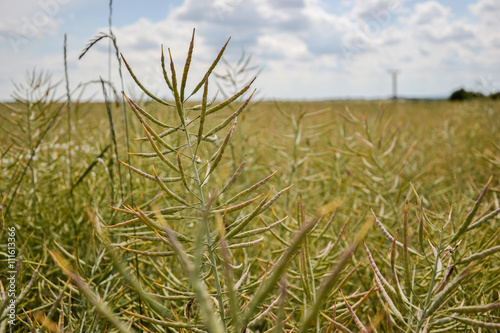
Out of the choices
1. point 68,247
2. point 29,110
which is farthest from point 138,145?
point 68,247

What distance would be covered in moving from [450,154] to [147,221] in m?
2.17

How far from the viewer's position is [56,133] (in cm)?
162

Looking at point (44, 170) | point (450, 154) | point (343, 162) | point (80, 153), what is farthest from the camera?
point (450, 154)

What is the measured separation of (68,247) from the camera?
3.60 ft

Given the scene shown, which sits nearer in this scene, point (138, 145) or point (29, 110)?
point (29, 110)

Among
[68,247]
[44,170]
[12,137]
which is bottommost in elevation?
[68,247]

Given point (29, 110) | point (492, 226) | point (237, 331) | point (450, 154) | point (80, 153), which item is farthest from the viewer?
point (450, 154)

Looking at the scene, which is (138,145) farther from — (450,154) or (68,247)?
(450,154)

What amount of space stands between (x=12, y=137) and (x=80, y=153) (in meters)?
0.30

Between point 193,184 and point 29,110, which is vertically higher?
point 29,110

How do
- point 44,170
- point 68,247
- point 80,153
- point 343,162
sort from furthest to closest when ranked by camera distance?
point 343,162
point 80,153
point 44,170
point 68,247

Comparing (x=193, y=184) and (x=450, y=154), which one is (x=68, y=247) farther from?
(x=450, y=154)

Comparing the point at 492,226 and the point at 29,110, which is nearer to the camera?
the point at 492,226

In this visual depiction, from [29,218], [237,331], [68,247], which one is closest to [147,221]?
[237,331]
